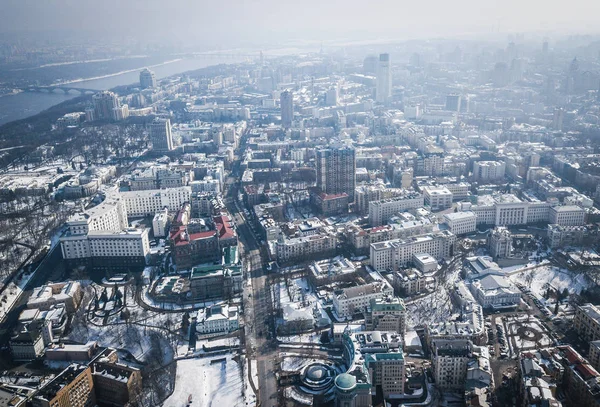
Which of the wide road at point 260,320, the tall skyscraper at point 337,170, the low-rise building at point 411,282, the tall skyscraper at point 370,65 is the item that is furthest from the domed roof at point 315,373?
the tall skyscraper at point 370,65

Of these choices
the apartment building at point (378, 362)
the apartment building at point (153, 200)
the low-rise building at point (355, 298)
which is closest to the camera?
the apartment building at point (378, 362)

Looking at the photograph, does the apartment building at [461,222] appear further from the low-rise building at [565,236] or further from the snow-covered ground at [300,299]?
the snow-covered ground at [300,299]

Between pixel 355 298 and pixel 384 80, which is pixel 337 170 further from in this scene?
pixel 384 80

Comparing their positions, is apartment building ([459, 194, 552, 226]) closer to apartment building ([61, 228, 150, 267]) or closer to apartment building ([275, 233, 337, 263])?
apartment building ([275, 233, 337, 263])

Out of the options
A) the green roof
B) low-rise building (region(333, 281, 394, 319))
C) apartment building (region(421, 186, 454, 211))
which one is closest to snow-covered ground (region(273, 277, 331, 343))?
low-rise building (region(333, 281, 394, 319))

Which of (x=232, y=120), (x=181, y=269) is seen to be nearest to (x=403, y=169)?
(x=181, y=269)

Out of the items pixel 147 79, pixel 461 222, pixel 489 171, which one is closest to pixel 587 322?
pixel 461 222
